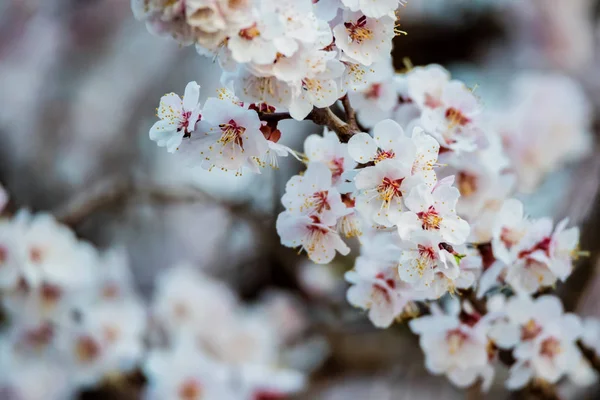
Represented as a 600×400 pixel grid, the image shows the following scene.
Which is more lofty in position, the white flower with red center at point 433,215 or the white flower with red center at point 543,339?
the white flower with red center at point 433,215

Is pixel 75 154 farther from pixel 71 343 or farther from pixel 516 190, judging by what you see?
pixel 516 190

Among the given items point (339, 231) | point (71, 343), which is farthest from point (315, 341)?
point (339, 231)

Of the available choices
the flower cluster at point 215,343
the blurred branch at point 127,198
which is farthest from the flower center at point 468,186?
the flower cluster at point 215,343

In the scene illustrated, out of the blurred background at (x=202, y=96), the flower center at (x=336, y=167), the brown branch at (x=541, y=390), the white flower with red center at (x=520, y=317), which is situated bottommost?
the blurred background at (x=202, y=96)

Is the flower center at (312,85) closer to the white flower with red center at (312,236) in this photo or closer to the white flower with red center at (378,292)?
the white flower with red center at (312,236)

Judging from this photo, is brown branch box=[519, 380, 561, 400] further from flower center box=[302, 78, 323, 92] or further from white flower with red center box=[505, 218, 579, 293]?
flower center box=[302, 78, 323, 92]

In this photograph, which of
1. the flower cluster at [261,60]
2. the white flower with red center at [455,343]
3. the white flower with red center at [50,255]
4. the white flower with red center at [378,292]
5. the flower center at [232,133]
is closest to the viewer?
the flower cluster at [261,60]

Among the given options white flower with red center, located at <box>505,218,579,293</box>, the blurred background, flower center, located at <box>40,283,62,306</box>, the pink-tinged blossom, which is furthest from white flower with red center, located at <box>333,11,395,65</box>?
the blurred background
